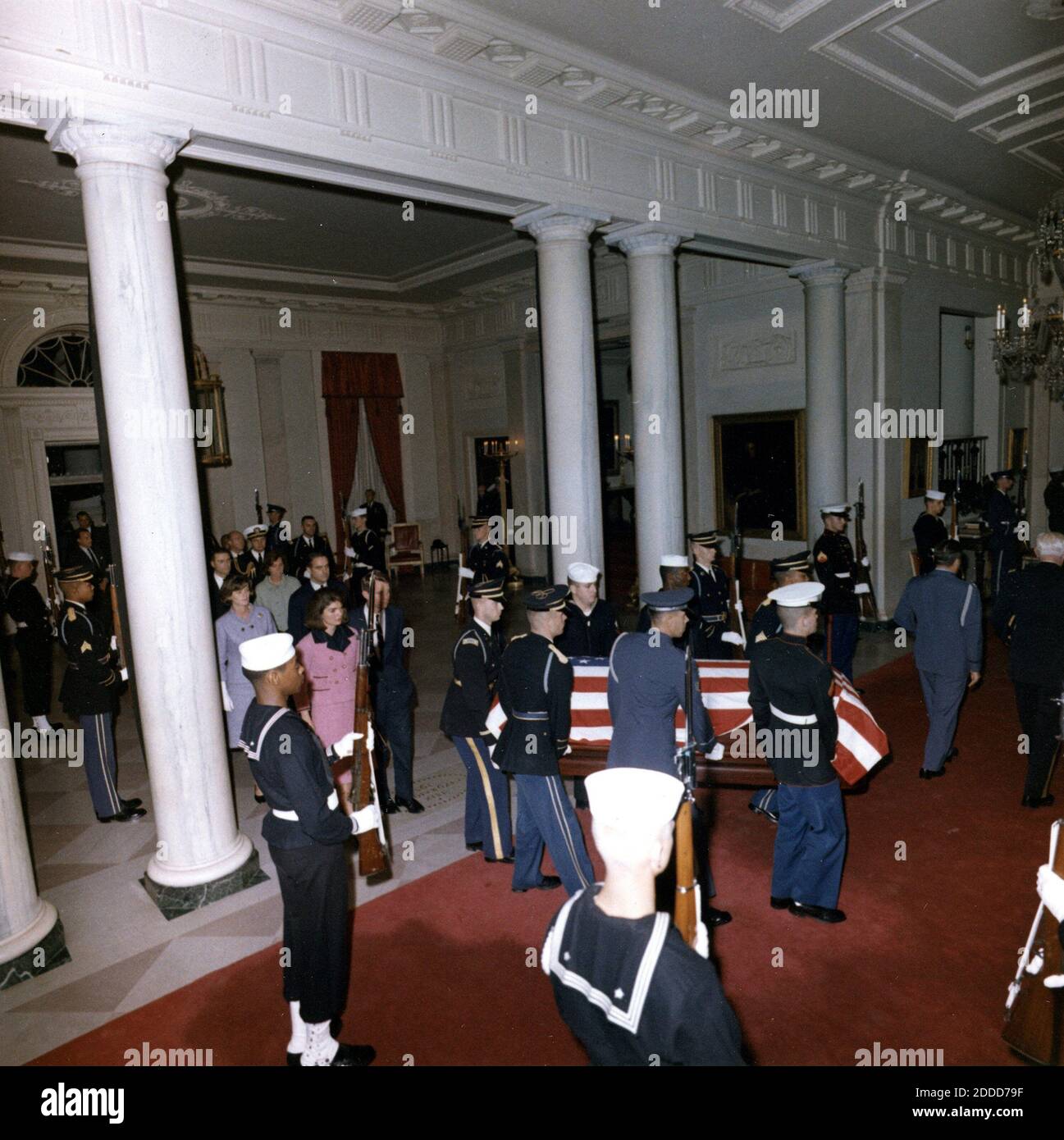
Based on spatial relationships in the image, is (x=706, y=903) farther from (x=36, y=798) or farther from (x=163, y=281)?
(x=36, y=798)

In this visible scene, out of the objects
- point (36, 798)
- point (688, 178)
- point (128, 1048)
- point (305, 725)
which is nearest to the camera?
point (305, 725)

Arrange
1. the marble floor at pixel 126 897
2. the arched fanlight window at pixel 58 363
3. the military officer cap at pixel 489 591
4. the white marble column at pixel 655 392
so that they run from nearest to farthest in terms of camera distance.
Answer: the marble floor at pixel 126 897
the military officer cap at pixel 489 591
the white marble column at pixel 655 392
the arched fanlight window at pixel 58 363

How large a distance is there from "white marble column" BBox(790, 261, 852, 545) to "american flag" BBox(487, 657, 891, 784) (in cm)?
477

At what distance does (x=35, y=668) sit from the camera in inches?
271

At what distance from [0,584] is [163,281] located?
19.0 ft

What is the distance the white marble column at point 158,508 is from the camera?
3844 millimetres

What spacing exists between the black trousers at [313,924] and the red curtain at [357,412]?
36.5 ft

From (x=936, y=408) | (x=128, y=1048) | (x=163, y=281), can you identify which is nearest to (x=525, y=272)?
(x=936, y=408)

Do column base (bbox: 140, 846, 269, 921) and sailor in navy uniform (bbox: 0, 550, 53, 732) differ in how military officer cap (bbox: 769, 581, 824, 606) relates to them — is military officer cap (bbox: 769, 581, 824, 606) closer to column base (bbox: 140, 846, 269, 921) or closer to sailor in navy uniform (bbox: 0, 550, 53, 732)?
column base (bbox: 140, 846, 269, 921)

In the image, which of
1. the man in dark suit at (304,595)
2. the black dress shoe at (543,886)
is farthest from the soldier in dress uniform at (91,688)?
the black dress shoe at (543,886)

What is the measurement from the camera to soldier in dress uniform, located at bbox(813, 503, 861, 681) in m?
6.75

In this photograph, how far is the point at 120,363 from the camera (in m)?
3.90

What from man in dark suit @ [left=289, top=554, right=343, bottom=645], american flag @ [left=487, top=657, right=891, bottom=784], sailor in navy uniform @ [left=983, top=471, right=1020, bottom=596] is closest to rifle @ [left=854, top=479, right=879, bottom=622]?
sailor in navy uniform @ [left=983, top=471, right=1020, bottom=596]

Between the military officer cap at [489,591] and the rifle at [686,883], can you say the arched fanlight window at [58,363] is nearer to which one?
the military officer cap at [489,591]
